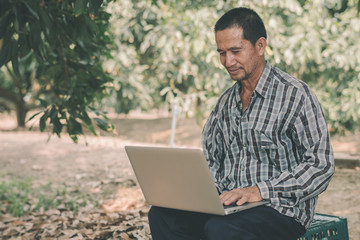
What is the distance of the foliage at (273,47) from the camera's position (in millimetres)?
6645

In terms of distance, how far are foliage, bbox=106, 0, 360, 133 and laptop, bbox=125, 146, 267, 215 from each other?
3525 millimetres

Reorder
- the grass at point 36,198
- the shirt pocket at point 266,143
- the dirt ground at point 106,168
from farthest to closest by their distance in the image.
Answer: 1. the grass at point 36,198
2. the dirt ground at point 106,168
3. the shirt pocket at point 266,143

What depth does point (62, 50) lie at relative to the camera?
3879 mm

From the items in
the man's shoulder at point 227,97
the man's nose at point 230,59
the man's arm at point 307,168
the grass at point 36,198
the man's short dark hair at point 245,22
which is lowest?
the grass at point 36,198

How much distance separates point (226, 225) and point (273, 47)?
16.4 ft

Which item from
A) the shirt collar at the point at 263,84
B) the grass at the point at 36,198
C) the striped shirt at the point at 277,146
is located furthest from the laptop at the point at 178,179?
the grass at the point at 36,198

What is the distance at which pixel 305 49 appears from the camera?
6.50m

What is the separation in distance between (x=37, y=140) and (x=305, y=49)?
573 cm

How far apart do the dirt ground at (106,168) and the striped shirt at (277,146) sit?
171cm

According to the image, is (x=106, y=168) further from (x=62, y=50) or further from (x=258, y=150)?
(x=258, y=150)

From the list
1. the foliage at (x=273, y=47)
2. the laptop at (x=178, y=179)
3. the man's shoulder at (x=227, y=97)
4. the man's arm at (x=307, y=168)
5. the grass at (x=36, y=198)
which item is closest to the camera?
the laptop at (x=178, y=179)

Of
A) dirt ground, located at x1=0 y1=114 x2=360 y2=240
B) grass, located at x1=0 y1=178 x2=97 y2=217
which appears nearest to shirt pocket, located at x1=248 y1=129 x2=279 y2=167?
dirt ground, located at x1=0 y1=114 x2=360 y2=240

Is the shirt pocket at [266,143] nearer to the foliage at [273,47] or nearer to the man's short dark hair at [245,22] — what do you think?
the man's short dark hair at [245,22]

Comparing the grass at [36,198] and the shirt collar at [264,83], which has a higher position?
the shirt collar at [264,83]
